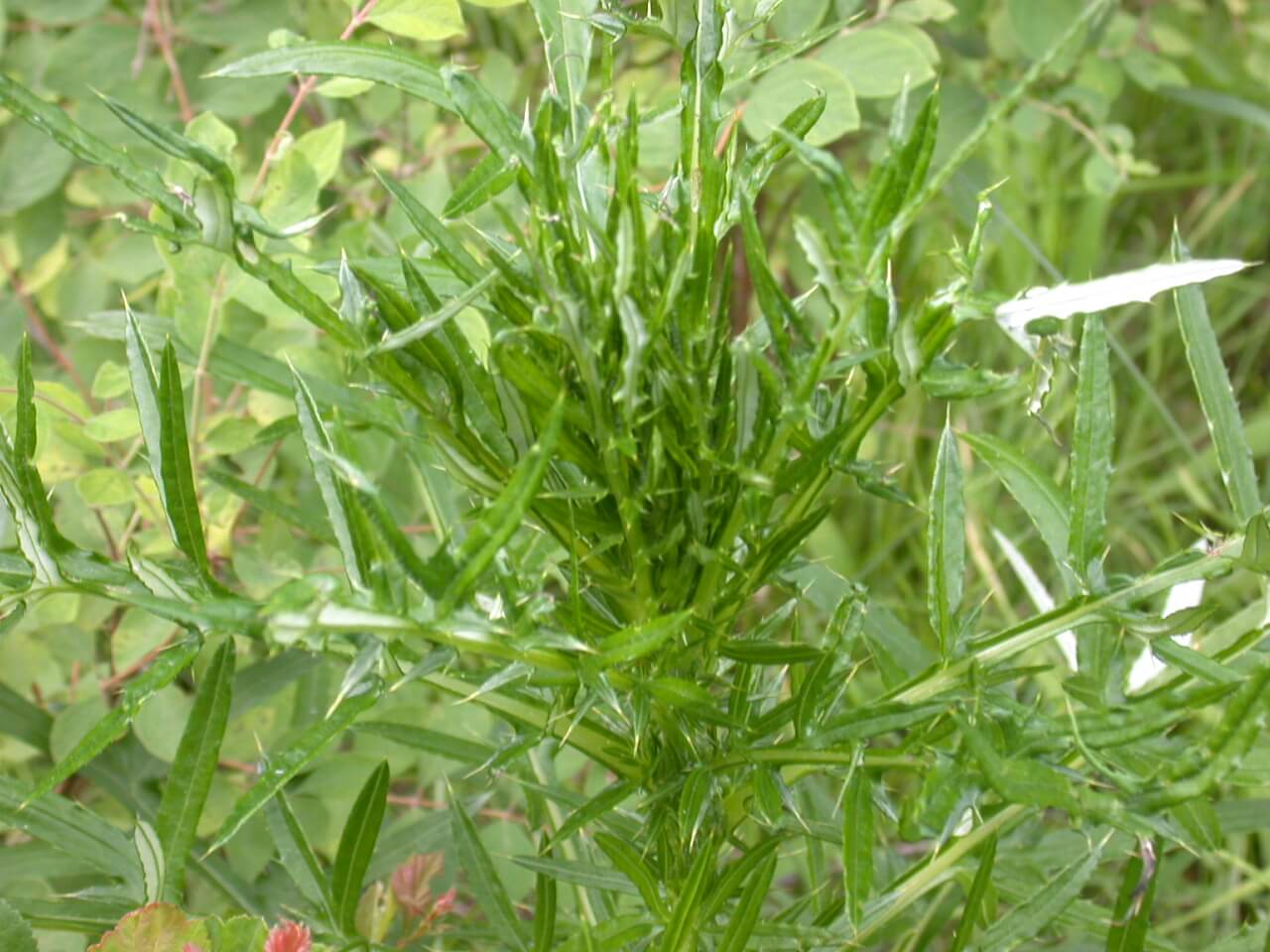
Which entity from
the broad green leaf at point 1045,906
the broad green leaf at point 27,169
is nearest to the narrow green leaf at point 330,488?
the broad green leaf at point 1045,906

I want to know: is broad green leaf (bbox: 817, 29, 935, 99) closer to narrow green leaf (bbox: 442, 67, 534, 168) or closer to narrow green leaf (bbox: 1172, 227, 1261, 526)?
narrow green leaf (bbox: 1172, 227, 1261, 526)

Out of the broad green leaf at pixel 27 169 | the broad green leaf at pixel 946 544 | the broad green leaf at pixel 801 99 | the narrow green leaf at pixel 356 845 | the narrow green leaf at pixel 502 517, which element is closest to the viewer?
the narrow green leaf at pixel 502 517

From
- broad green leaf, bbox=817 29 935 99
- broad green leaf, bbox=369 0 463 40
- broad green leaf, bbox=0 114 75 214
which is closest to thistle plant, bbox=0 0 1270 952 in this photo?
broad green leaf, bbox=369 0 463 40

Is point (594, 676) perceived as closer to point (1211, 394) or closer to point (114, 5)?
point (1211, 394)

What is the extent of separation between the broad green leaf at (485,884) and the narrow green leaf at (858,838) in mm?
251

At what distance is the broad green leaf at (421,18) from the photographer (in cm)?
72

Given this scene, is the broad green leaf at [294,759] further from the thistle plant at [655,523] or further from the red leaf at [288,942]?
the red leaf at [288,942]

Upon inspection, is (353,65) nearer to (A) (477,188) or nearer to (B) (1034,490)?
(A) (477,188)

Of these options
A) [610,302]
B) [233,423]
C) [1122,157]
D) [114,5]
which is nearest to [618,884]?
[610,302]

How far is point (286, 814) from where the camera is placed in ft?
2.13

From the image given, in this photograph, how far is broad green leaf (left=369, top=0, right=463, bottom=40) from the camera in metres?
0.72

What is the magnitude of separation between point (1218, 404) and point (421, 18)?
0.46 metres

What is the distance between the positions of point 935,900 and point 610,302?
47 cm

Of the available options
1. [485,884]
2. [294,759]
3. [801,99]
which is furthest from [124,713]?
[801,99]
